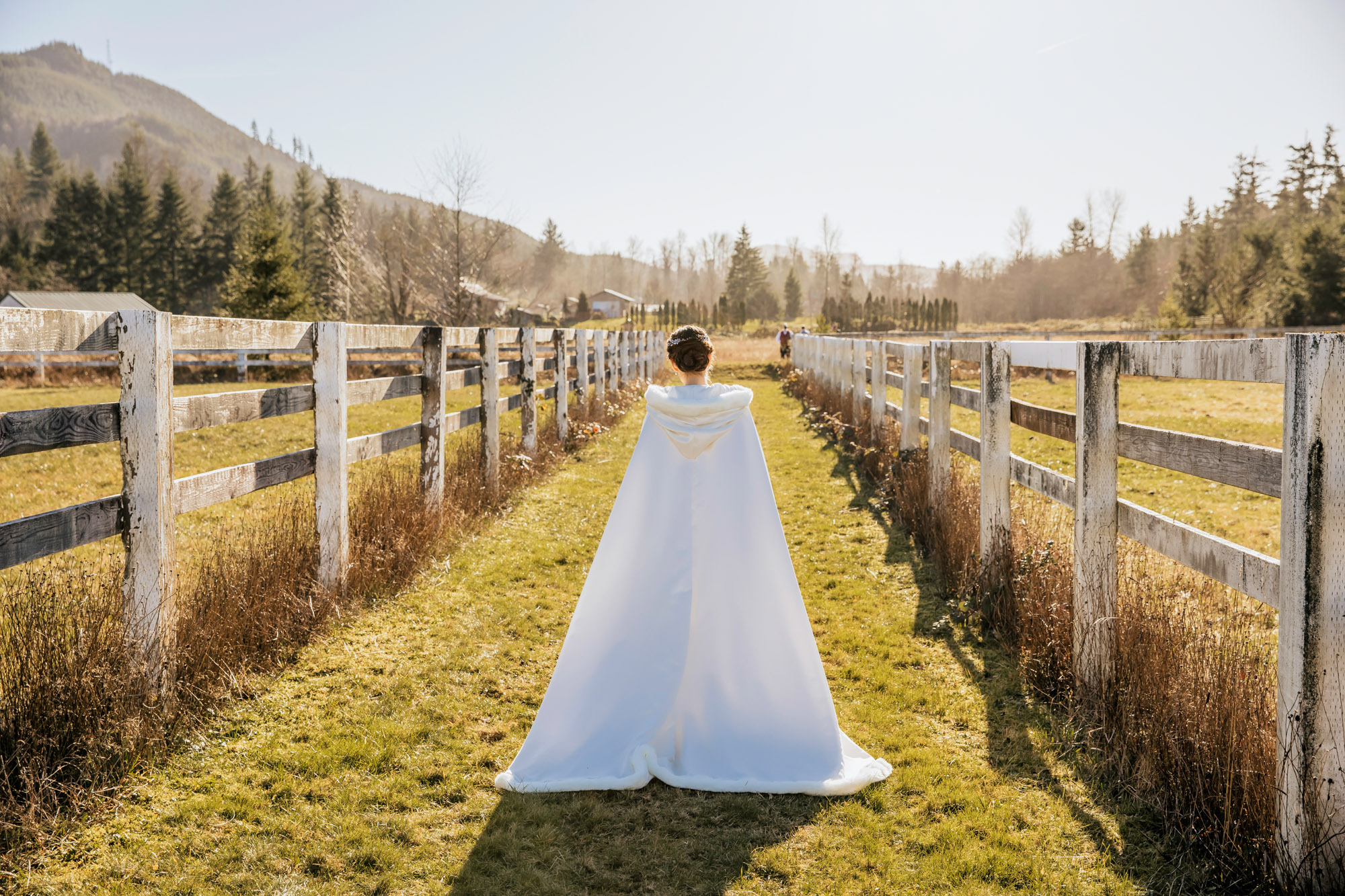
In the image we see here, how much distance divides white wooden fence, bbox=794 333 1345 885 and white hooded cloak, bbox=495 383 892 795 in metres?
1.36

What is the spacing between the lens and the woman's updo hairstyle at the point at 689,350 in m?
3.91

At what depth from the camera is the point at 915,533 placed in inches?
291

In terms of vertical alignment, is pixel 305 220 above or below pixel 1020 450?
above

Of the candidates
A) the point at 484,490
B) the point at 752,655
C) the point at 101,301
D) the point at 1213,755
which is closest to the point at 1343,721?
the point at 1213,755

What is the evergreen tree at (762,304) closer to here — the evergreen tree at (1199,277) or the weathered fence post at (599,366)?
the evergreen tree at (1199,277)

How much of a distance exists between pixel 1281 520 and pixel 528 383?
8.00 metres

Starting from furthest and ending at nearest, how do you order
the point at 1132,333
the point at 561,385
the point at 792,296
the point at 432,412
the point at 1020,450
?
the point at 792,296
the point at 1132,333
the point at 1020,450
the point at 561,385
the point at 432,412

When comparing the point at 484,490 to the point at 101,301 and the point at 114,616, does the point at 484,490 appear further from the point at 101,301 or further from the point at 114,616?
the point at 101,301

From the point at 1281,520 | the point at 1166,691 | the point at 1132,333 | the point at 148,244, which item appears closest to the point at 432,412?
the point at 1166,691

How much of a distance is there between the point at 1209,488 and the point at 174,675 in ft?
33.7

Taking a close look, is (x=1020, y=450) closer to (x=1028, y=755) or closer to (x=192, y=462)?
(x=1028, y=755)

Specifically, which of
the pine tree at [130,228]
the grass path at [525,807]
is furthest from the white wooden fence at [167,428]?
the pine tree at [130,228]

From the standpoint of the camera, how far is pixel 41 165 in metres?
81.4

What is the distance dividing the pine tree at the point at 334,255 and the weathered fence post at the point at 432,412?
36.1 metres
